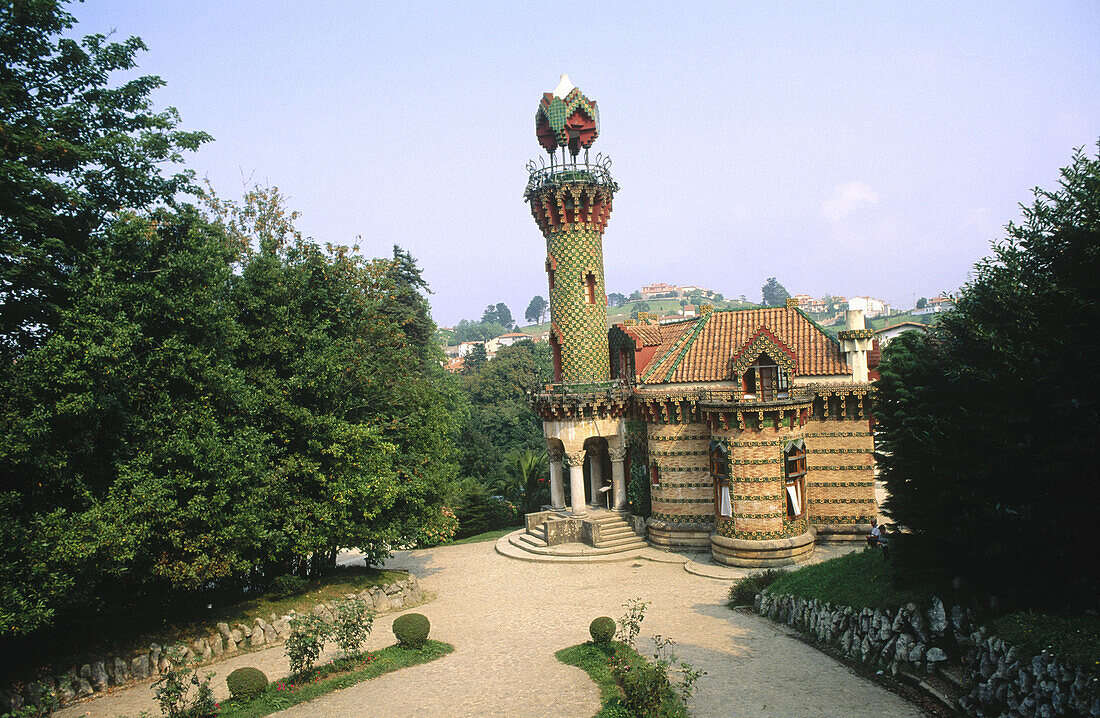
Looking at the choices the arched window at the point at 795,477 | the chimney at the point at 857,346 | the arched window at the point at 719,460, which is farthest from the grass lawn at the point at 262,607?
the chimney at the point at 857,346

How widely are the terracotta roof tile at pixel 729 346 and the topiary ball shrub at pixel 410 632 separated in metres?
14.6

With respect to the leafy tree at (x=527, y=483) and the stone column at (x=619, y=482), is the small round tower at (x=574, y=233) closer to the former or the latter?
the stone column at (x=619, y=482)

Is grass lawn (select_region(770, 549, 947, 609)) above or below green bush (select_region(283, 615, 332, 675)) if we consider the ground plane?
above

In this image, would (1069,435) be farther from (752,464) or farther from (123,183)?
(123,183)

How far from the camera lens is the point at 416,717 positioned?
14.3 m

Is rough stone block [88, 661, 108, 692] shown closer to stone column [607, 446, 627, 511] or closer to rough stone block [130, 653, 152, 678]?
rough stone block [130, 653, 152, 678]

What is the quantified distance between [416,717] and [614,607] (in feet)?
29.9

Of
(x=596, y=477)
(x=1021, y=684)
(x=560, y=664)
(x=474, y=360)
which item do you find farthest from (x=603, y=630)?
(x=474, y=360)

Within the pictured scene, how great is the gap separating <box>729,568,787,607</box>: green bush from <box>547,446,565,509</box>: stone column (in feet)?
38.3

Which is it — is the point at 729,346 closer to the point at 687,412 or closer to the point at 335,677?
the point at 687,412

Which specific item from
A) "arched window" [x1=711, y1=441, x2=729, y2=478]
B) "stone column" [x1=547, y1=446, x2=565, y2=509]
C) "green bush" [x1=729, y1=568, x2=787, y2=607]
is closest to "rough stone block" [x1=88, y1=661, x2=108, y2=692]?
"green bush" [x1=729, y1=568, x2=787, y2=607]

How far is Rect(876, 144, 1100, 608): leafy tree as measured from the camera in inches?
484

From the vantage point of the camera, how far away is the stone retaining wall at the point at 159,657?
53.7ft

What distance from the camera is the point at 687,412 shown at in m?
28.2
